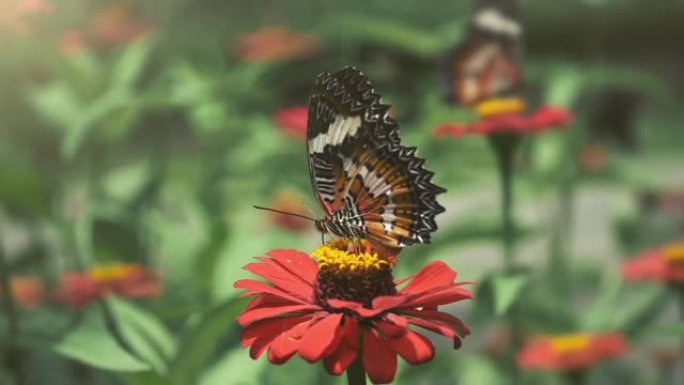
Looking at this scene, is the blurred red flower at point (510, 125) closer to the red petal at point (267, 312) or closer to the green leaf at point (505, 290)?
the green leaf at point (505, 290)

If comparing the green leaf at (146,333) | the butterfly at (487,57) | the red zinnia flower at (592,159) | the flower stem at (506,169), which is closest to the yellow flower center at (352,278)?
the green leaf at (146,333)

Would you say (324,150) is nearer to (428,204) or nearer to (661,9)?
(428,204)

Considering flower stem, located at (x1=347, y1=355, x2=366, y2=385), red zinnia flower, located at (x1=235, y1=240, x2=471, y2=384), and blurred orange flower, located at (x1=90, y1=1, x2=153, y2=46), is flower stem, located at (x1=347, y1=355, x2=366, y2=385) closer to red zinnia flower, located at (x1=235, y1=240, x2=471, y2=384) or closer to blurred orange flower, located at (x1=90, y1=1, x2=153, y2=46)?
red zinnia flower, located at (x1=235, y1=240, x2=471, y2=384)

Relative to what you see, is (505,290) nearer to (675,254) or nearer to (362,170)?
(362,170)

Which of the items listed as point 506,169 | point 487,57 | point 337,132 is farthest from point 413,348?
point 487,57

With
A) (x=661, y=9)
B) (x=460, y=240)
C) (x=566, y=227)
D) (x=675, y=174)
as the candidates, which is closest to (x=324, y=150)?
(x=460, y=240)

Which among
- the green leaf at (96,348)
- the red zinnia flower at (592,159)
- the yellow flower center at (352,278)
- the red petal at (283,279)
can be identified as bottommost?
the green leaf at (96,348)
